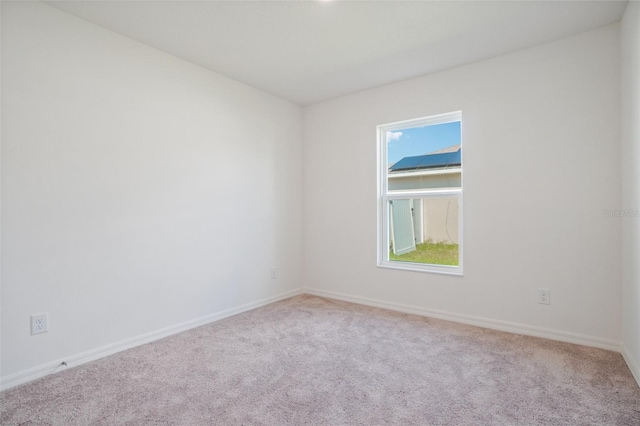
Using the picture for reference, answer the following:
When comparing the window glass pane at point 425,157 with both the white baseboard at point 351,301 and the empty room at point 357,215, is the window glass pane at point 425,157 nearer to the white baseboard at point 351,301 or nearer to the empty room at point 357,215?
the empty room at point 357,215

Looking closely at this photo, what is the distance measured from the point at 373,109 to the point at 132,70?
237 centimetres

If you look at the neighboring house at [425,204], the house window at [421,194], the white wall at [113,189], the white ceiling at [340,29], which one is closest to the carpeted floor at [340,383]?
the white wall at [113,189]

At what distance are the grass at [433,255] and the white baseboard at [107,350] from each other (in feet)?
5.88

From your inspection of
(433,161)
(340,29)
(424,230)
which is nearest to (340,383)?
(424,230)

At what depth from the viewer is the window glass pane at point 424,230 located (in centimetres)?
332

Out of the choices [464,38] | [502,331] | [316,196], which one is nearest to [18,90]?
[316,196]

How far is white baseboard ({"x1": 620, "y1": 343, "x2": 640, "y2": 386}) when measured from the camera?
2.01 m

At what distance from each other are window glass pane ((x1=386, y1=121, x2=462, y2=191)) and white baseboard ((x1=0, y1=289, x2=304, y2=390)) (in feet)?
7.17

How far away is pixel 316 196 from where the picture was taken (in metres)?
4.21

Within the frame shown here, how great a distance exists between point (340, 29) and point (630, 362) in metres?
3.07

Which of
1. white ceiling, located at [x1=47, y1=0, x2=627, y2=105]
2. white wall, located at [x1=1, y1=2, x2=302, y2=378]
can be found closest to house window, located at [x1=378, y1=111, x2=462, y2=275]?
white ceiling, located at [x1=47, y1=0, x2=627, y2=105]

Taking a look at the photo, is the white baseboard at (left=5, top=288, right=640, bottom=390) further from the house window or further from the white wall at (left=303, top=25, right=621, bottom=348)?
the house window

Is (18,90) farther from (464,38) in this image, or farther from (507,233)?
(507,233)

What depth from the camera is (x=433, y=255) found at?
347 centimetres
